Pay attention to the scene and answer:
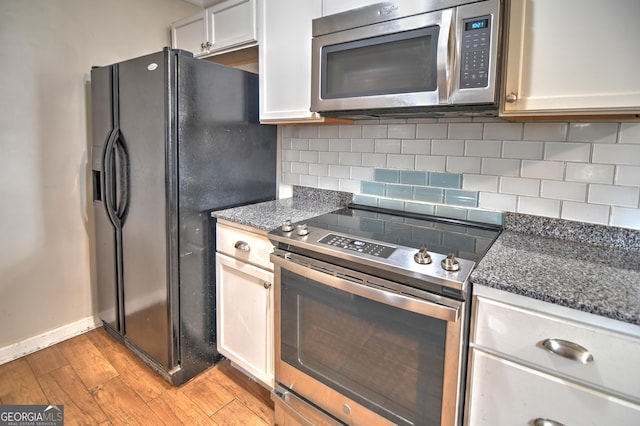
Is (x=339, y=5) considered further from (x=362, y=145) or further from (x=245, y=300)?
(x=245, y=300)

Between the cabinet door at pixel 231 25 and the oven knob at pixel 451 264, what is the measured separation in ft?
5.13

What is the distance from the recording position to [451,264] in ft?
3.60

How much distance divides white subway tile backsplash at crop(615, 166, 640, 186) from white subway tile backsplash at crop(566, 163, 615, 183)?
0.02m

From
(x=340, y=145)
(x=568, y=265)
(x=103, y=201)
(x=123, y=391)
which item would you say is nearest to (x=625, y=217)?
(x=568, y=265)

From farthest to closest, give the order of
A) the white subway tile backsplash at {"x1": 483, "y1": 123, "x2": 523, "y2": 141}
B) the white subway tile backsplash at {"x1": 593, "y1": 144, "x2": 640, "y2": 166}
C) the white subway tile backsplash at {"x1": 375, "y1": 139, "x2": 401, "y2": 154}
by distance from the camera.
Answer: the white subway tile backsplash at {"x1": 375, "y1": 139, "x2": 401, "y2": 154}
the white subway tile backsplash at {"x1": 483, "y1": 123, "x2": 523, "y2": 141}
the white subway tile backsplash at {"x1": 593, "y1": 144, "x2": 640, "y2": 166}

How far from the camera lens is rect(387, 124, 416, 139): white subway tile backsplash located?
1.80 meters

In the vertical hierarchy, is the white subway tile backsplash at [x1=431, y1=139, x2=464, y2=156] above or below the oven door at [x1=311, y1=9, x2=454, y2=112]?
below

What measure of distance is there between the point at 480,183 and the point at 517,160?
0.58 ft

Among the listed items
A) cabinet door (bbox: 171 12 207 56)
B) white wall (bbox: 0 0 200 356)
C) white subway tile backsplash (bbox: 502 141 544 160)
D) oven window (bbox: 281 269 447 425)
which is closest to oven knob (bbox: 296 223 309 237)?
oven window (bbox: 281 269 447 425)

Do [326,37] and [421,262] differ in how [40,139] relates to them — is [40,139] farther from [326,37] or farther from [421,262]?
[421,262]

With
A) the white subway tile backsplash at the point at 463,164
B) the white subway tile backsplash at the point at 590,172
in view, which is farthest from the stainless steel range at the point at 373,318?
the white subway tile backsplash at the point at 590,172

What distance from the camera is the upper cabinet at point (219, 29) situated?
198 centimetres

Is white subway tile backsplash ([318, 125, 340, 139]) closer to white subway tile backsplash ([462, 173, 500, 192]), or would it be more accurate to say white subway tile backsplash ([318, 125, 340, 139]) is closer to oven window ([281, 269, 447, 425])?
white subway tile backsplash ([462, 173, 500, 192])

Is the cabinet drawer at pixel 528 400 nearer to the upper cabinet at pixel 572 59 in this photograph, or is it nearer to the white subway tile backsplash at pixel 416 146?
the upper cabinet at pixel 572 59
